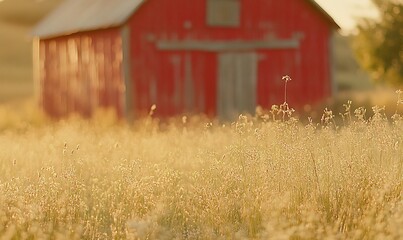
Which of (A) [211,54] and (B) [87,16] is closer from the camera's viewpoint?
(A) [211,54]

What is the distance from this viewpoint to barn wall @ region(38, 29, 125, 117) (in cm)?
1733

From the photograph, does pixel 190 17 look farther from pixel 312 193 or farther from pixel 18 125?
pixel 312 193

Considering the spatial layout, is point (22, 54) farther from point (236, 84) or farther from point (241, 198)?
point (241, 198)

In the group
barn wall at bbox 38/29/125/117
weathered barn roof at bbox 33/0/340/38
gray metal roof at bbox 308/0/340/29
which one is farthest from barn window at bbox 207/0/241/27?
barn wall at bbox 38/29/125/117

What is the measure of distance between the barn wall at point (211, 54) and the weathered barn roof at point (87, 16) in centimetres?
34

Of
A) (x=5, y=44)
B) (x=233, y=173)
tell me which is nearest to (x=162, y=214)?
(x=233, y=173)

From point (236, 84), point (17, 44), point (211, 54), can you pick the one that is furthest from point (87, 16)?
point (17, 44)

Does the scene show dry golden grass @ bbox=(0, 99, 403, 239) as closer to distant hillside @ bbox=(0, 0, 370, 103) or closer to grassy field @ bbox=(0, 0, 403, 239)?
grassy field @ bbox=(0, 0, 403, 239)

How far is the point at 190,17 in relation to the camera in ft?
58.1

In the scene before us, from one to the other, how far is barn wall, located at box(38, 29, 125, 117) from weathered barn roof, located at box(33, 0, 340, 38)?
9.7 inches

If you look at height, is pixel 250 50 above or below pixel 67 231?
above

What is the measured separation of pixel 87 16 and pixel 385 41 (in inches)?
414

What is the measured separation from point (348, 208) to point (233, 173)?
120cm

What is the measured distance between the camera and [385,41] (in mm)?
24359
